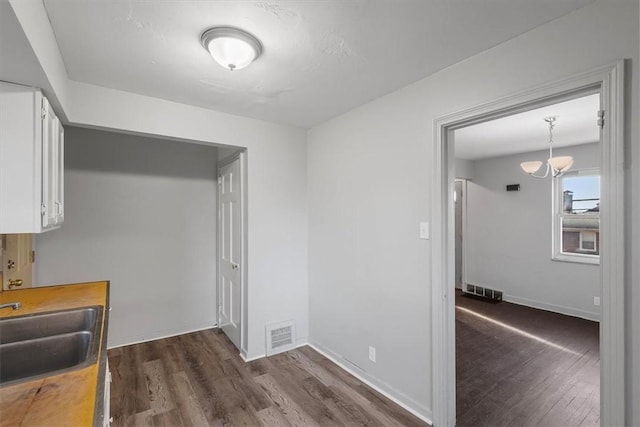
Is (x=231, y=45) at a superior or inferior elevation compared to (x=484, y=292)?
superior

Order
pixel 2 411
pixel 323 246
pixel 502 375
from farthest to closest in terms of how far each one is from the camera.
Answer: pixel 323 246
pixel 502 375
pixel 2 411

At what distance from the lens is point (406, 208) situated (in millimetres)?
2227

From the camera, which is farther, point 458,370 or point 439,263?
point 458,370

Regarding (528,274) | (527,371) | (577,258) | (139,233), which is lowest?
(527,371)

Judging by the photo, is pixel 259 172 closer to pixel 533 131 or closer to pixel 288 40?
pixel 288 40

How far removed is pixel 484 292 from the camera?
5.30m

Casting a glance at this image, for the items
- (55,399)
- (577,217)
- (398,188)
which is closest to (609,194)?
(398,188)

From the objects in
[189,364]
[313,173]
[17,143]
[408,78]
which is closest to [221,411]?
[189,364]

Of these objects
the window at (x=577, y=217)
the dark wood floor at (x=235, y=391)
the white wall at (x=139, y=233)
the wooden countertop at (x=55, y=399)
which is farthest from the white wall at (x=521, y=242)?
the wooden countertop at (x=55, y=399)

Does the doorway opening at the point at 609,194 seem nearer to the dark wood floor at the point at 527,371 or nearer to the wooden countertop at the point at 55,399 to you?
the dark wood floor at the point at 527,371

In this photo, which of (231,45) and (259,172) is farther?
(259,172)

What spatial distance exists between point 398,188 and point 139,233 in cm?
291

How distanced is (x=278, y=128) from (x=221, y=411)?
8.56 feet

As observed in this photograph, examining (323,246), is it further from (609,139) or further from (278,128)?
(609,139)
